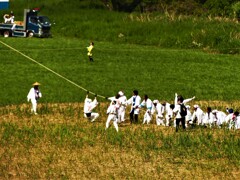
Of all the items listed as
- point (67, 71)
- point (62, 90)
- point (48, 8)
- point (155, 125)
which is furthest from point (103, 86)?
point (48, 8)

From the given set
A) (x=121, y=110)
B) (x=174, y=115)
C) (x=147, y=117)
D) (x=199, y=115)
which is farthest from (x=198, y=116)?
(x=121, y=110)

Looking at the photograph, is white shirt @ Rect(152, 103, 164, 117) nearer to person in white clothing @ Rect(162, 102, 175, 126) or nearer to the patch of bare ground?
person in white clothing @ Rect(162, 102, 175, 126)

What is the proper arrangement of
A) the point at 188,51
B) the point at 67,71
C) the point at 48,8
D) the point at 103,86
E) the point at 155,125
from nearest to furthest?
the point at 155,125
the point at 103,86
the point at 67,71
the point at 188,51
the point at 48,8

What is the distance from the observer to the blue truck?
61309mm

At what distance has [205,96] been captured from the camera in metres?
40.3

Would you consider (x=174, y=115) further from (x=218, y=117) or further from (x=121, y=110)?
(x=121, y=110)

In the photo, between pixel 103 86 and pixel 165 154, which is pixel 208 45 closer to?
pixel 103 86

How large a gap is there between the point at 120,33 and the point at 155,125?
30594 mm

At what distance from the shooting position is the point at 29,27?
61750 millimetres

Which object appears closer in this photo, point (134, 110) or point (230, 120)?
point (230, 120)

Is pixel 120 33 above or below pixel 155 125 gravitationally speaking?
above

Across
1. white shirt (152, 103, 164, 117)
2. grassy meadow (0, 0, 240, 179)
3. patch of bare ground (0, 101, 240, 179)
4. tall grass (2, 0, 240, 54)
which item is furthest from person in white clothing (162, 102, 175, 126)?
tall grass (2, 0, 240, 54)

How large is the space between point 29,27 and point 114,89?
2243cm

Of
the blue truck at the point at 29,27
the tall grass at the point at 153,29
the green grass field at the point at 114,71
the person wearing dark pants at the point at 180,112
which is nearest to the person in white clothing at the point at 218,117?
the person wearing dark pants at the point at 180,112
